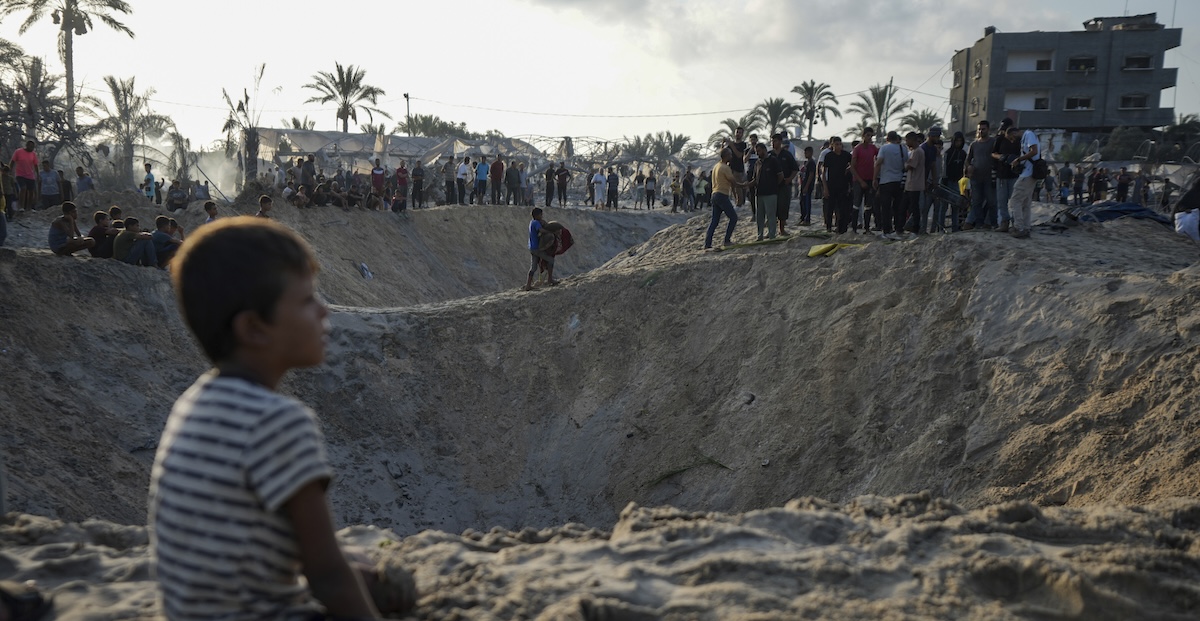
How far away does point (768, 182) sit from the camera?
45.2 feet

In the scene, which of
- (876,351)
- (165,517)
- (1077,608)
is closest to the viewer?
(165,517)

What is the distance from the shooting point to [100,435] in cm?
909

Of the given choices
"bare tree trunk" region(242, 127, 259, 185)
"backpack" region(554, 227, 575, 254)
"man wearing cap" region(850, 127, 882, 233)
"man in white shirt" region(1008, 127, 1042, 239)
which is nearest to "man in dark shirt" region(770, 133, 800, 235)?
"man wearing cap" region(850, 127, 882, 233)

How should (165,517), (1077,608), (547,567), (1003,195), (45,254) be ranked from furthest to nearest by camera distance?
1. (1003,195)
2. (45,254)
3. (547,567)
4. (1077,608)
5. (165,517)

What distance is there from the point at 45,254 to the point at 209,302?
1127cm

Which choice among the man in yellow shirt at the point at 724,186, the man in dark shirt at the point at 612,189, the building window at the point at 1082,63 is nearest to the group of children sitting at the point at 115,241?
the man in yellow shirt at the point at 724,186

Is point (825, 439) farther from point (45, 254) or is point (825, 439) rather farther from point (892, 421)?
point (45, 254)

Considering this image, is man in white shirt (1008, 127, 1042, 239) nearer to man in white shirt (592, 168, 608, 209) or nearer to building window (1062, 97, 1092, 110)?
man in white shirt (592, 168, 608, 209)

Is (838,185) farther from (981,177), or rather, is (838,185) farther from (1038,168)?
(1038,168)

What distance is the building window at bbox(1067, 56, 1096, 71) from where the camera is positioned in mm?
47938

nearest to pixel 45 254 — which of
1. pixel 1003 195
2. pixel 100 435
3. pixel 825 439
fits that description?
pixel 100 435

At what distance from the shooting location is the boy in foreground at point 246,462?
1.89 meters

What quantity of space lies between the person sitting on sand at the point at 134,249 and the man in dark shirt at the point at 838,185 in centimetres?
1033

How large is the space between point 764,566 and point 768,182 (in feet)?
36.4
